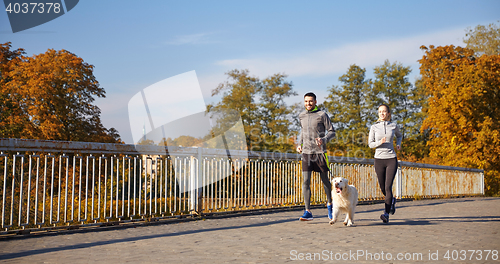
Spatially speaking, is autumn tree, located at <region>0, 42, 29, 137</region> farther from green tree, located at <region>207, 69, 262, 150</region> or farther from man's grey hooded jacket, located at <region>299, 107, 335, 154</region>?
man's grey hooded jacket, located at <region>299, 107, 335, 154</region>

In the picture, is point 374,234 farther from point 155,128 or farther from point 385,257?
point 155,128

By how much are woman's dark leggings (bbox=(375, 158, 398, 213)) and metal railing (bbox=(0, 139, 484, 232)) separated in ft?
9.89

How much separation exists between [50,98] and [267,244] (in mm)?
28169

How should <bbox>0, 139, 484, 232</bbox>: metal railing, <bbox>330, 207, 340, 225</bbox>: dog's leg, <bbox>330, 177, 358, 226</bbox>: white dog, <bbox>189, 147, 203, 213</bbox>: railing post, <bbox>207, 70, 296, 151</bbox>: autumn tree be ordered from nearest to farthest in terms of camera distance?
<bbox>0, 139, 484, 232</bbox>: metal railing < <bbox>330, 177, 358, 226</bbox>: white dog < <bbox>330, 207, 340, 225</bbox>: dog's leg < <bbox>189, 147, 203, 213</bbox>: railing post < <bbox>207, 70, 296, 151</bbox>: autumn tree

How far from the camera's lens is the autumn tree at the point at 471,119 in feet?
103

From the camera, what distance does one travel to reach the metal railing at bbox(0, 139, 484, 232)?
6.34 m

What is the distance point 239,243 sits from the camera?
5.39m

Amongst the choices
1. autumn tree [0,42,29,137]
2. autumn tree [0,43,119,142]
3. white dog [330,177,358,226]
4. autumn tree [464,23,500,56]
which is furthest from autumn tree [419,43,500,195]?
autumn tree [0,42,29,137]

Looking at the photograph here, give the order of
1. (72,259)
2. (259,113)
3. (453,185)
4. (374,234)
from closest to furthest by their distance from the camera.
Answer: (72,259), (374,234), (453,185), (259,113)

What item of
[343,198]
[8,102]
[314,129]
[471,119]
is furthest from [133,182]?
[471,119]

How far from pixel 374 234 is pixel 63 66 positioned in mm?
29490

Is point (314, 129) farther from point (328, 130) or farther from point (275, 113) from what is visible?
point (275, 113)

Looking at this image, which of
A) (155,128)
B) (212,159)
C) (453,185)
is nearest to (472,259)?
(212,159)

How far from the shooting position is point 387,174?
7789mm
